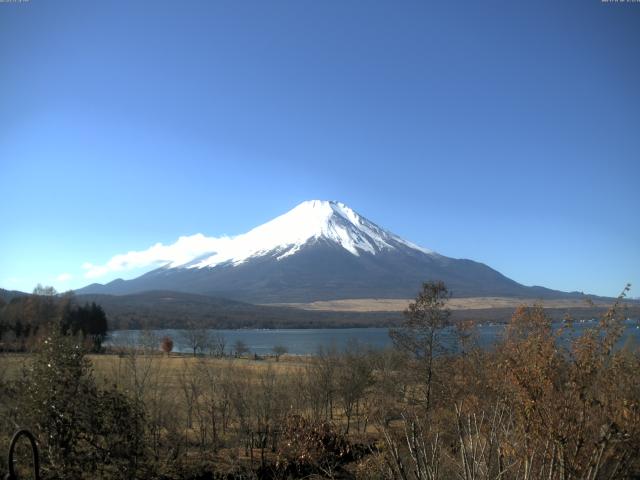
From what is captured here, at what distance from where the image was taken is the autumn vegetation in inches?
236

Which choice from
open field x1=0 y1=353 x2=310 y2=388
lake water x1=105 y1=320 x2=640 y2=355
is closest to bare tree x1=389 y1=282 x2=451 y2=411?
lake water x1=105 y1=320 x2=640 y2=355

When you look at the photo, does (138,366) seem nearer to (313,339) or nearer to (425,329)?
(425,329)

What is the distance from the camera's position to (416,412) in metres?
12.6

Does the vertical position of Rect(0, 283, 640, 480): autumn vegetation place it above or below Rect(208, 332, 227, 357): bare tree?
above

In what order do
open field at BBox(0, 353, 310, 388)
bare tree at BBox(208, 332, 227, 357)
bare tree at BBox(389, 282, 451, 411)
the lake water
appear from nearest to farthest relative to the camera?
Answer: the lake water, open field at BBox(0, 353, 310, 388), bare tree at BBox(389, 282, 451, 411), bare tree at BBox(208, 332, 227, 357)

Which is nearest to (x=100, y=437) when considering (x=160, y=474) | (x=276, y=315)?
(x=160, y=474)

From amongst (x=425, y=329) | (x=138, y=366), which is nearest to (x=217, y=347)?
(x=138, y=366)

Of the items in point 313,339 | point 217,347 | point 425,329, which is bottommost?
point 313,339

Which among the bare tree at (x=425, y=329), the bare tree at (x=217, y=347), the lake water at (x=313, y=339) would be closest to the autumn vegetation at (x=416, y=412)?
the bare tree at (x=425, y=329)

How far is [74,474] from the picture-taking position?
1062cm

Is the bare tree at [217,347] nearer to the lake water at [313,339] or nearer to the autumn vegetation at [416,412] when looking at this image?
the lake water at [313,339]

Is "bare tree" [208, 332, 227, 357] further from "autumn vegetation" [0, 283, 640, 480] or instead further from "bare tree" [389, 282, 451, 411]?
"bare tree" [389, 282, 451, 411]

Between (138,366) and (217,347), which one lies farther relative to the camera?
(217,347)

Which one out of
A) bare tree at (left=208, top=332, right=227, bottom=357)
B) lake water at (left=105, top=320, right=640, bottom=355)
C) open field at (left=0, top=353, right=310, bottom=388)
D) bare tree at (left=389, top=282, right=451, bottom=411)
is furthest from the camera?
bare tree at (left=208, top=332, right=227, bottom=357)
